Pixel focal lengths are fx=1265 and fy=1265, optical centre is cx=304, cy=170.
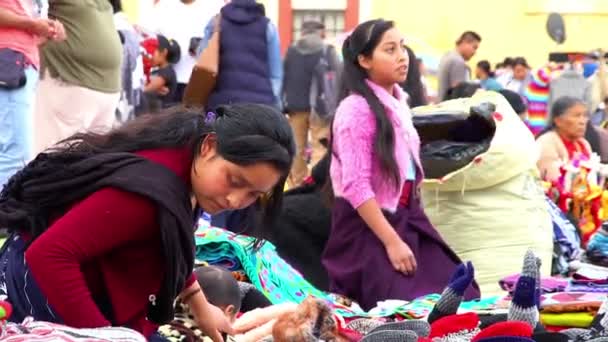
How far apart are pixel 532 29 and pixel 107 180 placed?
19.6m

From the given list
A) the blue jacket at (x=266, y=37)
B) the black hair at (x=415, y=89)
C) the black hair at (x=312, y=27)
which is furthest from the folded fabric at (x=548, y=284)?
the black hair at (x=312, y=27)

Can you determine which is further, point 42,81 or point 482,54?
point 482,54

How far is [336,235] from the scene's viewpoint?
15.5ft

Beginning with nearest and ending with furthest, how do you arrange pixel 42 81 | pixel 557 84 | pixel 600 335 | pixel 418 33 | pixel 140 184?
1. pixel 140 184
2. pixel 600 335
3. pixel 42 81
4. pixel 557 84
5. pixel 418 33

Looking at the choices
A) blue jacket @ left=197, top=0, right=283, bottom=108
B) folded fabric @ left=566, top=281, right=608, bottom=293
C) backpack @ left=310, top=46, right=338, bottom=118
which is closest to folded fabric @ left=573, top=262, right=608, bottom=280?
folded fabric @ left=566, top=281, right=608, bottom=293

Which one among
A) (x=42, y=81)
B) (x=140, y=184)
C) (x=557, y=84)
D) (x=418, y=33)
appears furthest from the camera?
(x=418, y=33)

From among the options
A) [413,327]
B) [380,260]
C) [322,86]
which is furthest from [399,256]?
[322,86]

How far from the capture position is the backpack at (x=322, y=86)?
949cm

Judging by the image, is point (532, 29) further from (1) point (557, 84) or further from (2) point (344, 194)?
(2) point (344, 194)

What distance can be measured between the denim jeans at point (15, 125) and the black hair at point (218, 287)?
1167 millimetres

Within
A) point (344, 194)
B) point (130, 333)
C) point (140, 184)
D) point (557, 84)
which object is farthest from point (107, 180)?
point (557, 84)

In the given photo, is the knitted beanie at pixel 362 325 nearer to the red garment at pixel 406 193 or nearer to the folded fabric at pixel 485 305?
the folded fabric at pixel 485 305

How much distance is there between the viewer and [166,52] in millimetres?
7570

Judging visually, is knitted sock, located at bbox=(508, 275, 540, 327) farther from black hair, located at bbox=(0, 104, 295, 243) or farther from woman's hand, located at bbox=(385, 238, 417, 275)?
woman's hand, located at bbox=(385, 238, 417, 275)
